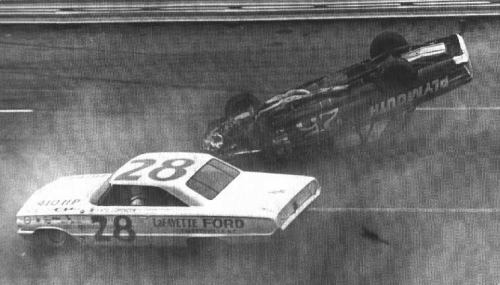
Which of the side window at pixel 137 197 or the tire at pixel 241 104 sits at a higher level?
the tire at pixel 241 104

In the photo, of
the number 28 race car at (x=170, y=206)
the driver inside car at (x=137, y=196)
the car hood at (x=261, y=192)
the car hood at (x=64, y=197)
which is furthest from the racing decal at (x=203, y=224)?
the car hood at (x=64, y=197)

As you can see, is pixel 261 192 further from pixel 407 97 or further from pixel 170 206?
pixel 407 97

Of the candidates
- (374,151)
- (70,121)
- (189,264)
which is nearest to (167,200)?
(189,264)

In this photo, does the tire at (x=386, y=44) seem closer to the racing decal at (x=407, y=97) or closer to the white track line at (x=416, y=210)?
the racing decal at (x=407, y=97)

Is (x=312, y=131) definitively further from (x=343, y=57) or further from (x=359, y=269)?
(x=343, y=57)

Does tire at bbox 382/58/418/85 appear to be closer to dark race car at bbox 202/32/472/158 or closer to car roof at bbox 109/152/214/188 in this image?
dark race car at bbox 202/32/472/158

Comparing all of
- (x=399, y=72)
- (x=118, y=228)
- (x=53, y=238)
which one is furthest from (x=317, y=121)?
(x=53, y=238)

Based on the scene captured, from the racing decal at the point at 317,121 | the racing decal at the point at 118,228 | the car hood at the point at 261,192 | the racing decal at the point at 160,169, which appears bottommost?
the racing decal at the point at 118,228
